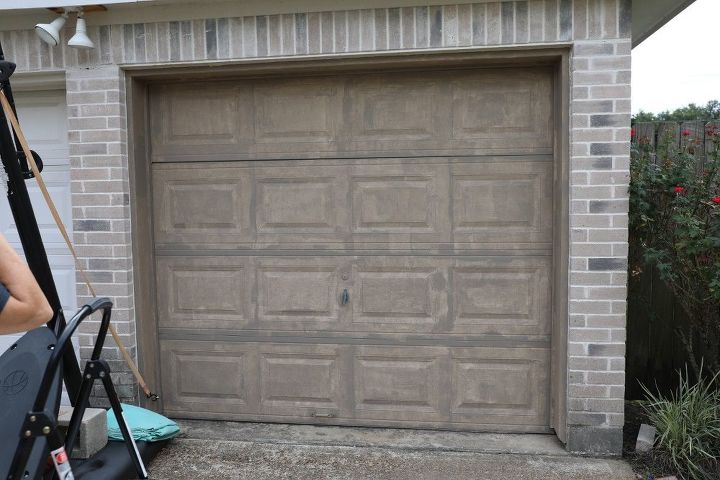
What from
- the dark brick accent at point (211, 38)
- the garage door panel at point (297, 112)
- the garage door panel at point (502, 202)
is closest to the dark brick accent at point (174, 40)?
the dark brick accent at point (211, 38)

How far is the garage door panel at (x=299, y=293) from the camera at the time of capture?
154 inches

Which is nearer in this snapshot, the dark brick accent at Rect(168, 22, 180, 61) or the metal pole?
the metal pole

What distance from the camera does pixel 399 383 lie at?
153 inches

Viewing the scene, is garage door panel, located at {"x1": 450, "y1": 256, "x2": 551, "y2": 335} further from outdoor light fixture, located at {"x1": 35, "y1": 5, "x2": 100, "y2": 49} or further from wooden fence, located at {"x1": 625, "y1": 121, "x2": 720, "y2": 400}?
outdoor light fixture, located at {"x1": 35, "y1": 5, "x2": 100, "y2": 49}

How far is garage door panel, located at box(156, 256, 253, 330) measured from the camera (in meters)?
3.99

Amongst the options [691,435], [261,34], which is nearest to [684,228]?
[691,435]

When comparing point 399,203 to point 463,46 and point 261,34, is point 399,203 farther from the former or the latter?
point 261,34

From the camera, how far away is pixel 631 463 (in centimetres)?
343

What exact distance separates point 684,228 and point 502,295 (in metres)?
1.12

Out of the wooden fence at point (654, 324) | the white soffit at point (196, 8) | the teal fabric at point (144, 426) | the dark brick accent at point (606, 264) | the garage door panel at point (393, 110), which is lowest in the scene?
the teal fabric at point (144, 426)

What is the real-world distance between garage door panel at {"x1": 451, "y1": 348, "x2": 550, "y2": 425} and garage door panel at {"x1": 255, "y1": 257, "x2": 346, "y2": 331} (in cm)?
86

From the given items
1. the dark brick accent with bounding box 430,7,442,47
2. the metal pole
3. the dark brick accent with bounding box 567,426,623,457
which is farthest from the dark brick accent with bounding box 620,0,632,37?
the metal pole

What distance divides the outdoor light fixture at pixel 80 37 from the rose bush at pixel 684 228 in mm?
3380

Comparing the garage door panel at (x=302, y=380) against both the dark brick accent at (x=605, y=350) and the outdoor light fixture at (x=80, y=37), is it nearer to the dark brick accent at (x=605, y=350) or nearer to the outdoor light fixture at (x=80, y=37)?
the dark brick accent at (x=605, y=350)
